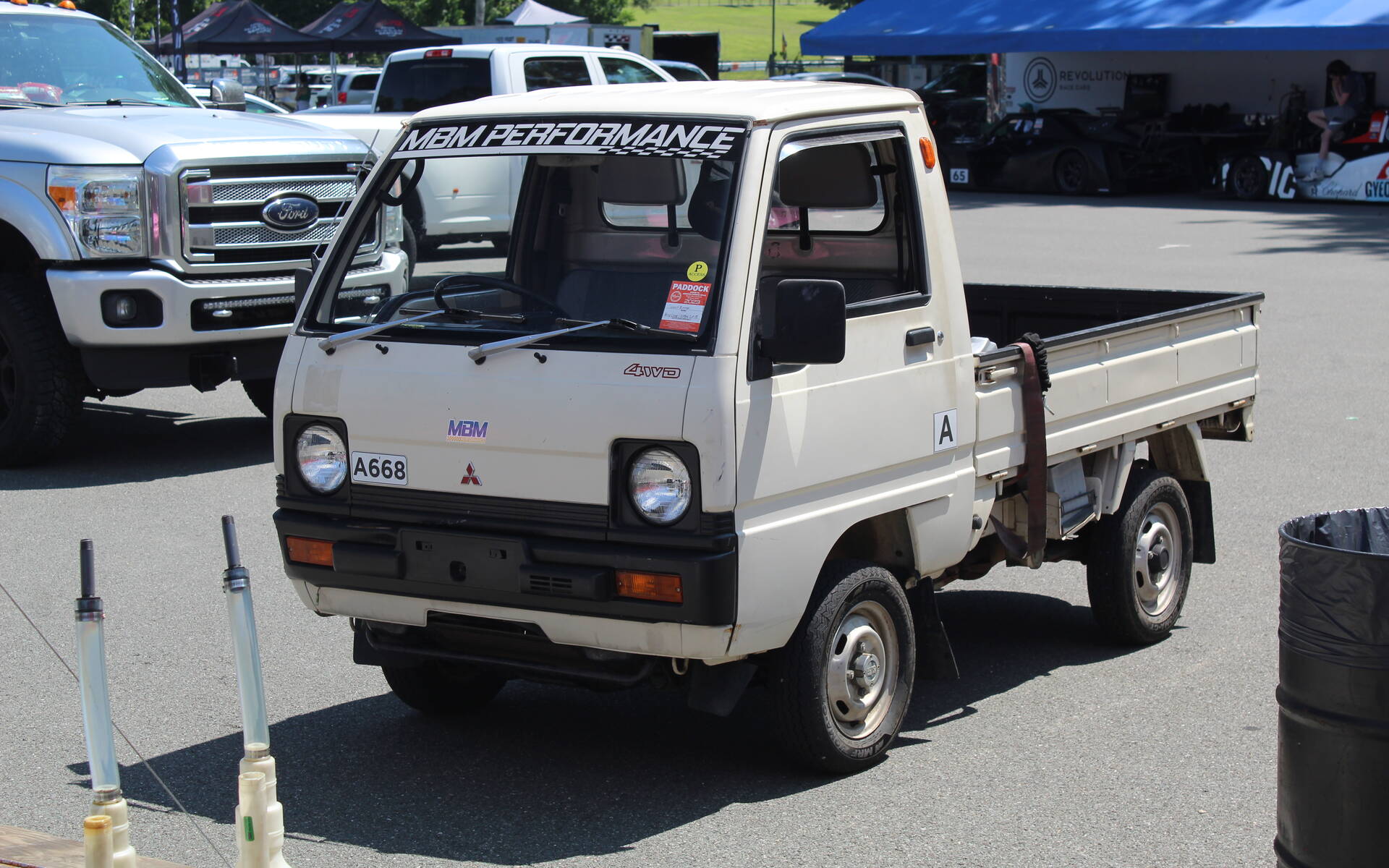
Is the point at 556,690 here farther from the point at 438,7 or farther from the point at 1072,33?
the point at 438,7

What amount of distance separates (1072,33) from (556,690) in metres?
27.2

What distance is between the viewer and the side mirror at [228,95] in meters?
11.4

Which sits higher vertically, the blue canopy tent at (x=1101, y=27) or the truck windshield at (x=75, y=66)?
the blue canopy tent at (x=1101, y=27)

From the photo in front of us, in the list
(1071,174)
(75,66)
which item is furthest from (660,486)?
Answer: (1071,174)

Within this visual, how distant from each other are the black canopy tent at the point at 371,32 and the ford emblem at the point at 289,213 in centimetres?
2555

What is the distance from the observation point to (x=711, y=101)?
514 cm

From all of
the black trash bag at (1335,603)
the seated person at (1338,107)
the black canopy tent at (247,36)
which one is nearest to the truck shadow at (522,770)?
the black trash bag at (1335,603)

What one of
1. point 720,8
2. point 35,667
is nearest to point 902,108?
point 35,667

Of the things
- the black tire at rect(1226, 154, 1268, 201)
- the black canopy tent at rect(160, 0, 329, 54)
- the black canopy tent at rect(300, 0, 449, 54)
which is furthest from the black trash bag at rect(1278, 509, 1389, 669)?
the black canopy tent at rect(160, 0, 329, 54)

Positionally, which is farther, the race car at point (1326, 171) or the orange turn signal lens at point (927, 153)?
the race car at point (1326, 171)

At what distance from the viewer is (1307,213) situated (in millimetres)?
25344

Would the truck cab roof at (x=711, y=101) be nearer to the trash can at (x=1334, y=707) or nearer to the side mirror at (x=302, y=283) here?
the side mirror at (x=302, y=283)

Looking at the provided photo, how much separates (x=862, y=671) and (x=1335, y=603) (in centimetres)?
204

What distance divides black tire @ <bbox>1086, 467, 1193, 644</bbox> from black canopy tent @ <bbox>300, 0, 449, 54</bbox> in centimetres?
3014
